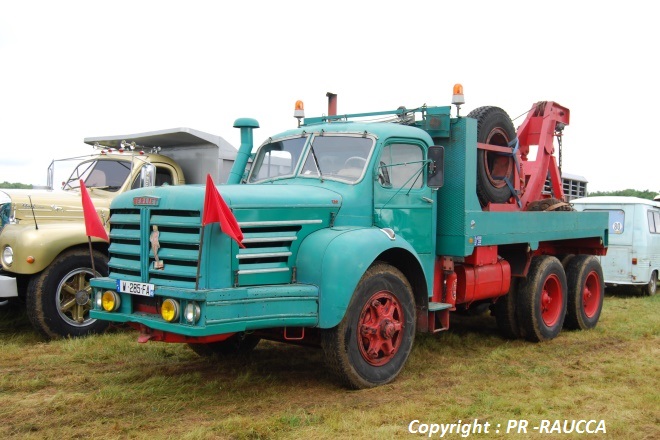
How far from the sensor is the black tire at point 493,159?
758 cm

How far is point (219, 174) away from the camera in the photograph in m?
9.30

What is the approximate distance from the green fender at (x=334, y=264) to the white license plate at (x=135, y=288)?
3.84ft

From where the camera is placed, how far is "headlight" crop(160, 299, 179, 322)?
476 centimetres

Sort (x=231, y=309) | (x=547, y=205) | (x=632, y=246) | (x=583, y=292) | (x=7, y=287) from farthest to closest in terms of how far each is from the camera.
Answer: (x=632, y=246), (x=583, y=292), (x=547, y=205), (x=7, y=287), (x=231, y=309)

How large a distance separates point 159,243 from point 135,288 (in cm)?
41

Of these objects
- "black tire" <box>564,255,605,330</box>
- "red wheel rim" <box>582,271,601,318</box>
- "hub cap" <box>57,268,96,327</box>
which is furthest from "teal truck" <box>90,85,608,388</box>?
"hub cap" <box>57,268,96,327</box>

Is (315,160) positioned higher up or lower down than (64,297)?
higher up

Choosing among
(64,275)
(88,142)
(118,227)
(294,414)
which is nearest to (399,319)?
(294,414)

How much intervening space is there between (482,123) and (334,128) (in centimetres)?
213

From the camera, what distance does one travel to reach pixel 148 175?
8.64 meters

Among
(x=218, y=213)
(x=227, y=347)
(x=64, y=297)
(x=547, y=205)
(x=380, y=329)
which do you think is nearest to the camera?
(x=218, y=213)

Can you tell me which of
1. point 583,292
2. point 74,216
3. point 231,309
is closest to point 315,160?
point 231,309

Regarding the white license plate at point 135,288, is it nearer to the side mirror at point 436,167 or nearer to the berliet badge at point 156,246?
the berliet badge at point 156,246

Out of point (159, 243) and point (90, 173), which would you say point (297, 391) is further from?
point (90, 173)
